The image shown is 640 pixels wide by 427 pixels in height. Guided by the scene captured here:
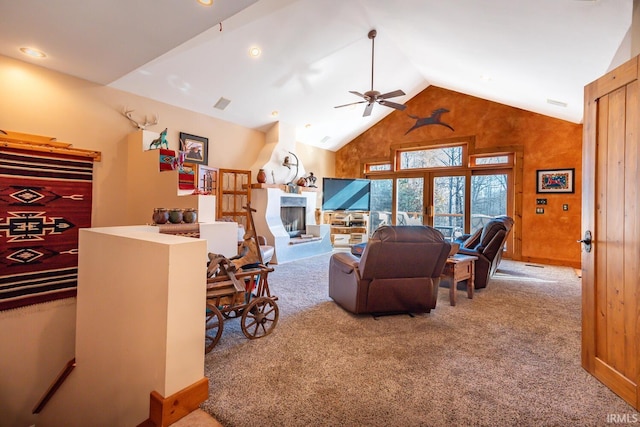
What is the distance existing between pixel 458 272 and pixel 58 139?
5.21m

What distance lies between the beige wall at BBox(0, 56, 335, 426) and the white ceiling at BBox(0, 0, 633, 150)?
22cm

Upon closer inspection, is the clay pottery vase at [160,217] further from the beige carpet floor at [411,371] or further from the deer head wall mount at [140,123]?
the deer head wall mount at [140,123]

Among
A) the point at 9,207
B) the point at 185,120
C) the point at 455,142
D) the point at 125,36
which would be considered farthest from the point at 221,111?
the point at 455,142

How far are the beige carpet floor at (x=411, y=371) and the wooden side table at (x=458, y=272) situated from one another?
0.71 feet

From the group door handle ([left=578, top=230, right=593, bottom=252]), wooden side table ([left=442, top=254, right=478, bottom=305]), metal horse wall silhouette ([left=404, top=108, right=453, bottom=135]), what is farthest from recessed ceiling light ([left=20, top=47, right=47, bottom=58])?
metal horse wall silhouette ([left=404, top=108, right=453, bottom=135])

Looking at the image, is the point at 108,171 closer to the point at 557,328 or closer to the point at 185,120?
the point at 185,120

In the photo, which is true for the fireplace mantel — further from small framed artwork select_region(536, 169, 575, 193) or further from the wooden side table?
small framed artwork select_region(536, 169, 575, 193)

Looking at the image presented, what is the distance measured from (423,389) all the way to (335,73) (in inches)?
210

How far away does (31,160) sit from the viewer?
3404mm

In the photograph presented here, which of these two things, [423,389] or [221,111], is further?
[221,111]

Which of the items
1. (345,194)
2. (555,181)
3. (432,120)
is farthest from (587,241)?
(345,194)

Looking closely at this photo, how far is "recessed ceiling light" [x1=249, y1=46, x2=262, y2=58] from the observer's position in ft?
14.3

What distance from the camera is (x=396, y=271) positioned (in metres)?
2.86

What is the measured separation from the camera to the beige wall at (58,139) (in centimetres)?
301
